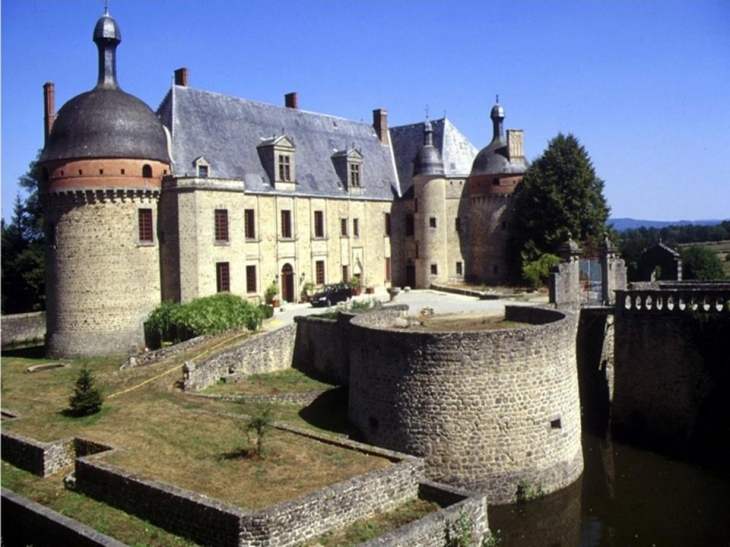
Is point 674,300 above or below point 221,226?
below

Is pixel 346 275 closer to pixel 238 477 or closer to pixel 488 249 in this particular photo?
pixel 488 249

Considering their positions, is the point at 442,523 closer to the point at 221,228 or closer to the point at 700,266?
the point at 221,228

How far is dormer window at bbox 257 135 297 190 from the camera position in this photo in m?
36.0

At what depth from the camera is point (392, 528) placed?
13273mm

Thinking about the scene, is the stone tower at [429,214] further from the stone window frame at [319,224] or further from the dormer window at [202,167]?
the dormer window at [202,167]

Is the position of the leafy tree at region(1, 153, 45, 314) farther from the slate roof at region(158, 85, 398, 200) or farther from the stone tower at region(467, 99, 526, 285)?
the stone tower at region(467, 99, 526, 285)

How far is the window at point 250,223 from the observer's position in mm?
34500

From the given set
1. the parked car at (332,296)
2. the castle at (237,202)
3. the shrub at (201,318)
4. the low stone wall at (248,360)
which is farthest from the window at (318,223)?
the low stone wall at (248,360)

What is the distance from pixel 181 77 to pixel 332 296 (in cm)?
1282

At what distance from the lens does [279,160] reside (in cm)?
3638

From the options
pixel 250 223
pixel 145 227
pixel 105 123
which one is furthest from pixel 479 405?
pixel 250 223

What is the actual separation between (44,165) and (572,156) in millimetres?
24980

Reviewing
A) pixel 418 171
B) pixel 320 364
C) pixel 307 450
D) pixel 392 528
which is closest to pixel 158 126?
pixel 320 364

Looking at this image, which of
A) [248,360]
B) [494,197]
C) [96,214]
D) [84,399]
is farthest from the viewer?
[494,197]
